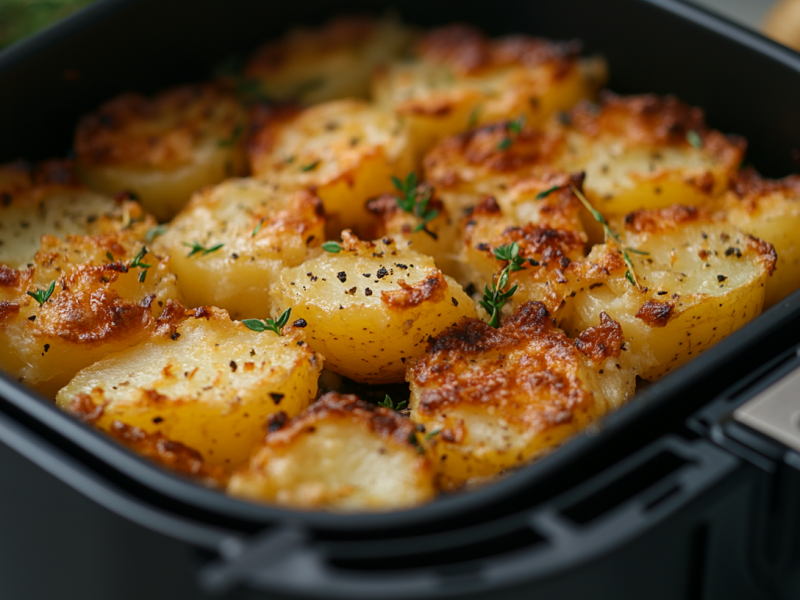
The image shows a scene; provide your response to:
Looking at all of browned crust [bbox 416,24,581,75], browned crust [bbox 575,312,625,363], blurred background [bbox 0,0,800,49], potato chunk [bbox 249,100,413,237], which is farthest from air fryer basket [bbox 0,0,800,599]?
blurred background [bbox 0,0,800,49]

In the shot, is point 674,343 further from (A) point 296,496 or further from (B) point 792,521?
(A) point 296,496

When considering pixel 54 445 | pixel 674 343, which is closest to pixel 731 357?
pixel 674 343

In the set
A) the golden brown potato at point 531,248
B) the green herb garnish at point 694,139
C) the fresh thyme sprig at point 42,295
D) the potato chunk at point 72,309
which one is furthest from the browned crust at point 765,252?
the fresh thyme sprig at point 42,295

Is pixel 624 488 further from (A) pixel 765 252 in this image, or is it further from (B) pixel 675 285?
(A) pixel 765 252

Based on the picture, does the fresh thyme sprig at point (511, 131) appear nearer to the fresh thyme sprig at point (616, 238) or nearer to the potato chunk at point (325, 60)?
the fresh thyme sprig at point (616, 238)

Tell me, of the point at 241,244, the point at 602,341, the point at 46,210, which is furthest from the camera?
the point at 46,210

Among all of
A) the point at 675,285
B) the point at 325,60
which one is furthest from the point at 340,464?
the point at 325,60

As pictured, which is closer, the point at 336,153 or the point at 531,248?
the point at 531,248
